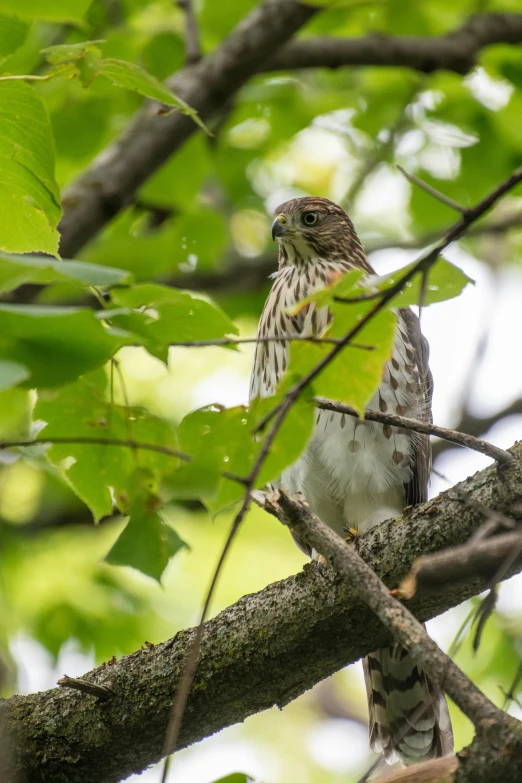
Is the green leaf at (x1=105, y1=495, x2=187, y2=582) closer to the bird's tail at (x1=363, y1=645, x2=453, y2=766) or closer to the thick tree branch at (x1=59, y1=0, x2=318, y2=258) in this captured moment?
the bird's tail at (x1=363, y1=645, x2=453, y2=766)

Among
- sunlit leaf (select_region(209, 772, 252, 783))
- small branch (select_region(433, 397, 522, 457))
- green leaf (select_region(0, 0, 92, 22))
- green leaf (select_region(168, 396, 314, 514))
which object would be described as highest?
small branch (select_region(433, 397, 522, 457))

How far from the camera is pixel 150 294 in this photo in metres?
2.48

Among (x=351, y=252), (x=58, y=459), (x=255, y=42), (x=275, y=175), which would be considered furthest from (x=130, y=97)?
(x=58, y=459)

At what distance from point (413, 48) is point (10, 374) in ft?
15.6

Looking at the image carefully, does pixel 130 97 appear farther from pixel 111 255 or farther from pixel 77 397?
pixel 77 397

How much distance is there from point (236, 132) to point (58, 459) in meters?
5.32

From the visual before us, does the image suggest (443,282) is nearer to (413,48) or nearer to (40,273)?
(40,273)

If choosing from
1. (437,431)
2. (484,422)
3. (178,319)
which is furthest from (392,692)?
(178,319)

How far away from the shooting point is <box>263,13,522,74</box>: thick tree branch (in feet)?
19.1

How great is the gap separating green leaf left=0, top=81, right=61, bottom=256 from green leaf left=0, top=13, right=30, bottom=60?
0.86ft

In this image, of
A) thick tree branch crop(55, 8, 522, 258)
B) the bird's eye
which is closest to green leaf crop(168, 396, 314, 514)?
thick tree branch crop(55, 8, 522, 258)

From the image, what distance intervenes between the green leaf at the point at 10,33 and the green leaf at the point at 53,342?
1.10 meters

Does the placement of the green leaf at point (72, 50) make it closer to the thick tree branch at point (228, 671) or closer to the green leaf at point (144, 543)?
the green leaf at point (144, 543)

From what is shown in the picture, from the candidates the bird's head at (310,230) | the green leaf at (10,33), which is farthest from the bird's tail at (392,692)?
the green leaf at (10,33)
